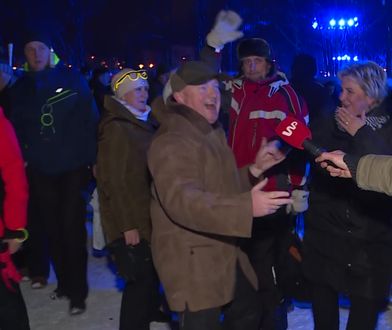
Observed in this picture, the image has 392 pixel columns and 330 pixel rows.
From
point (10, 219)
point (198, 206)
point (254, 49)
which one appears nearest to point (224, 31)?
point (254, 49)

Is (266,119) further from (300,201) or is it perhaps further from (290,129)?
(290,129)

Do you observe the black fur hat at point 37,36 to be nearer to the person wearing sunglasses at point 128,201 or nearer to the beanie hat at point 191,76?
the person wearing sunglasses at point 128,201

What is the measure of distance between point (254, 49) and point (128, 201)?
158 cm

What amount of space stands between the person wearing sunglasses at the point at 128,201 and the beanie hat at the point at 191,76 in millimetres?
929

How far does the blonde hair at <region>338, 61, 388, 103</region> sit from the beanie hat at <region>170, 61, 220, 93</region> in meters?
0.81

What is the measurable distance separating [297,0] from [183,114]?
27664 mm

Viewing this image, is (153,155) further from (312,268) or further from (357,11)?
(357,11)

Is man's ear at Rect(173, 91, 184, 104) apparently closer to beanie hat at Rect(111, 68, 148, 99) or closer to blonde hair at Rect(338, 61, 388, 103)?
blonde hair at Rect(338, 61, 388, 103)

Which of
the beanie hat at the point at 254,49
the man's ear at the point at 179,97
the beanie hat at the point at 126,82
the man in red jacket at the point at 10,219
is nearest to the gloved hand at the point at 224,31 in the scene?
the beanie hat at the point at 254,49

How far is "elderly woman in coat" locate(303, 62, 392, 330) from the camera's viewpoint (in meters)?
2.99

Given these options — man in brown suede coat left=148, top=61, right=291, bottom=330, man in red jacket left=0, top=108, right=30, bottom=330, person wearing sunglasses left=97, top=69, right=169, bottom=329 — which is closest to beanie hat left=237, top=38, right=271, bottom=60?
person wearing sunglasses left=97, top=69, right=169, bottom=329

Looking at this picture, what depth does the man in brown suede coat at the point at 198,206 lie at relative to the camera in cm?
244

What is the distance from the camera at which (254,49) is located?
4.23 meters

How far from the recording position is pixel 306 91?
5.55 m
